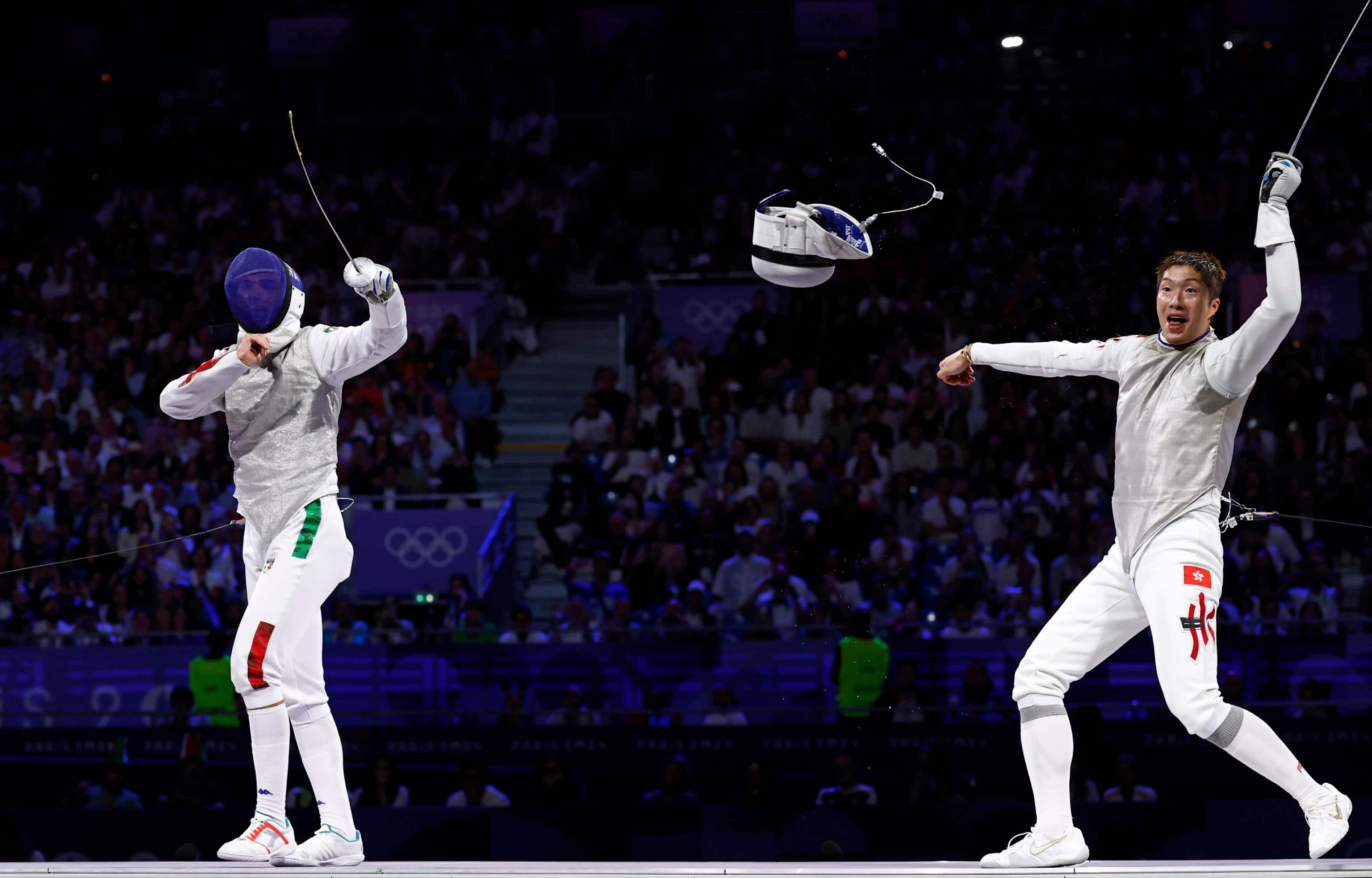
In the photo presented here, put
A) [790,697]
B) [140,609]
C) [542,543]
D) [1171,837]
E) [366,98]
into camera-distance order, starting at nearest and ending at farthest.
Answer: [1171,837] → [790,697] → [140,609] → [542,543] → [366,98]

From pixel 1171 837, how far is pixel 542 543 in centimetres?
458

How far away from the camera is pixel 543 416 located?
1180cm

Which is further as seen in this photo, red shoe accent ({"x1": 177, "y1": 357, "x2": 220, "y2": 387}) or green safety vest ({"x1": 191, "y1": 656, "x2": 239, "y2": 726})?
green safety vest ({"x1": 191, "y1": 656, "x2": 239, "y2": 726})

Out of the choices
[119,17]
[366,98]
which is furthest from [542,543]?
[119,17]

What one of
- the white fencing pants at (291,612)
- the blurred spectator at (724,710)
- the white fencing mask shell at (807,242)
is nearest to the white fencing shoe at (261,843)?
the white fencing pants at (291,612)

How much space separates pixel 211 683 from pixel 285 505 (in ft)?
13.6

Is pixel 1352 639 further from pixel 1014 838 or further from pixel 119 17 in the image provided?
pixel 119 17

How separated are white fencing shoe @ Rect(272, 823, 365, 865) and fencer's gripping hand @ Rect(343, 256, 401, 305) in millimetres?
1573

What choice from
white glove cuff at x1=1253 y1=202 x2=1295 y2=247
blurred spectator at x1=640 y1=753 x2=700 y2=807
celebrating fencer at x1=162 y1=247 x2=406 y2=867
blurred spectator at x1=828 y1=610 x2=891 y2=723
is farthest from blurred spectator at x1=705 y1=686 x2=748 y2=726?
white glove cuff at x1=1253 y1=202 x2=1295 y2=247

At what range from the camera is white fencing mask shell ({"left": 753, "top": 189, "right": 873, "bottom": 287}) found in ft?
15.3

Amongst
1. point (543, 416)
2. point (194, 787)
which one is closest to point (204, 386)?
point (194, 787)

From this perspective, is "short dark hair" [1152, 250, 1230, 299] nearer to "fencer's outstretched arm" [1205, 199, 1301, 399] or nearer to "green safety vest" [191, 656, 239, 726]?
"fencer's outstretched arm" [1205, 199, 1301, 399]

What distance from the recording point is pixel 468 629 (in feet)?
26.6

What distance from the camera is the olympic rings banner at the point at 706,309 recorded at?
1156 cm
